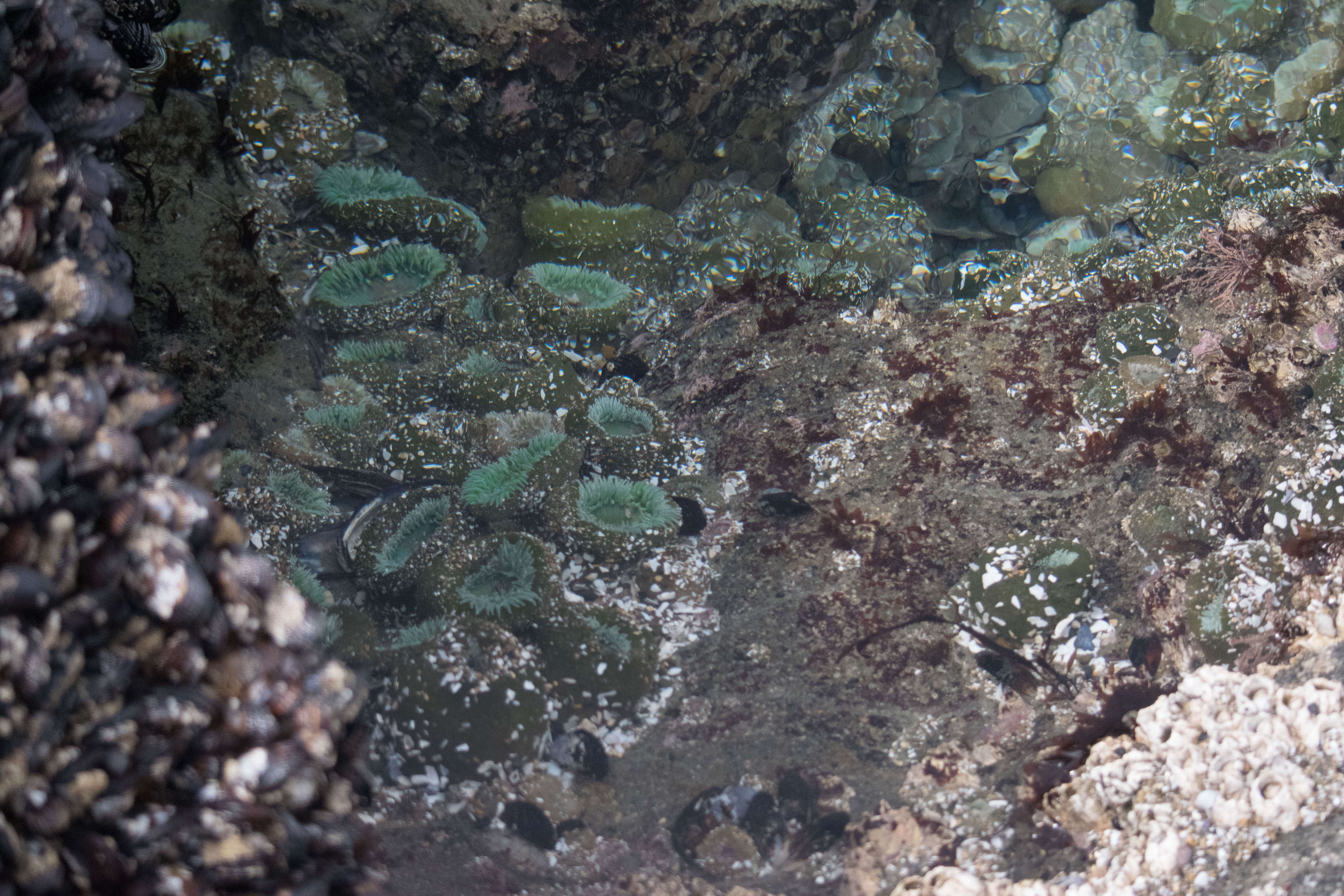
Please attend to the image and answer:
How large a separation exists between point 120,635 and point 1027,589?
2.16m

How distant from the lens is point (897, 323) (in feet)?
9.99

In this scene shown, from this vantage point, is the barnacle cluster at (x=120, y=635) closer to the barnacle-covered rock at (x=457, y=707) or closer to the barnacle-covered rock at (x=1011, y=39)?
the barnacle-covered rock at (x=457, y=707)

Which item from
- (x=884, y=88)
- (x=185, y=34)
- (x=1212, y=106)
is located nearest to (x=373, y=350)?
(x=185, y=34)

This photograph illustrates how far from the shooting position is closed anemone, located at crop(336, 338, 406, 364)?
3107 mm

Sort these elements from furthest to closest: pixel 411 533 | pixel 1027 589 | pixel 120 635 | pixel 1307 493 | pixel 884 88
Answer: pixel 884 88, pixel 411 533, pixel 1027 589, pixel 1307 493, pixel 120 635

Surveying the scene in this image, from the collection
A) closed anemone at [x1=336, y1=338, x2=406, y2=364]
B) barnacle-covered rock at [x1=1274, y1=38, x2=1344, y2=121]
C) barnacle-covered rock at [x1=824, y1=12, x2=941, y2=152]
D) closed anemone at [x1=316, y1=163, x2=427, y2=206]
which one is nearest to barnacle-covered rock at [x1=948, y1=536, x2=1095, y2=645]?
closed anemone at [x1=336, y1=338, x2=406, y2=364]

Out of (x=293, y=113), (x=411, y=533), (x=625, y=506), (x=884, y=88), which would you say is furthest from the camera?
(x=884, y=88)

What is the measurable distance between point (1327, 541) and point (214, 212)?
3575 millimetres

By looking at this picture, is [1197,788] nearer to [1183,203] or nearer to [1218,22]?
[1183,203]

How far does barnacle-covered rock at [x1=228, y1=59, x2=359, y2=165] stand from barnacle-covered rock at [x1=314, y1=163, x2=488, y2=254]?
109mm

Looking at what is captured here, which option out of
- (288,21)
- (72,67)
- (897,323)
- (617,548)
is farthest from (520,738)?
(288,21)

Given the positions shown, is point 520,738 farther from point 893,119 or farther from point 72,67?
point 893,119

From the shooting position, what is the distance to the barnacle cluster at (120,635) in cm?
79

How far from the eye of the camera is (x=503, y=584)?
93.4 inches
